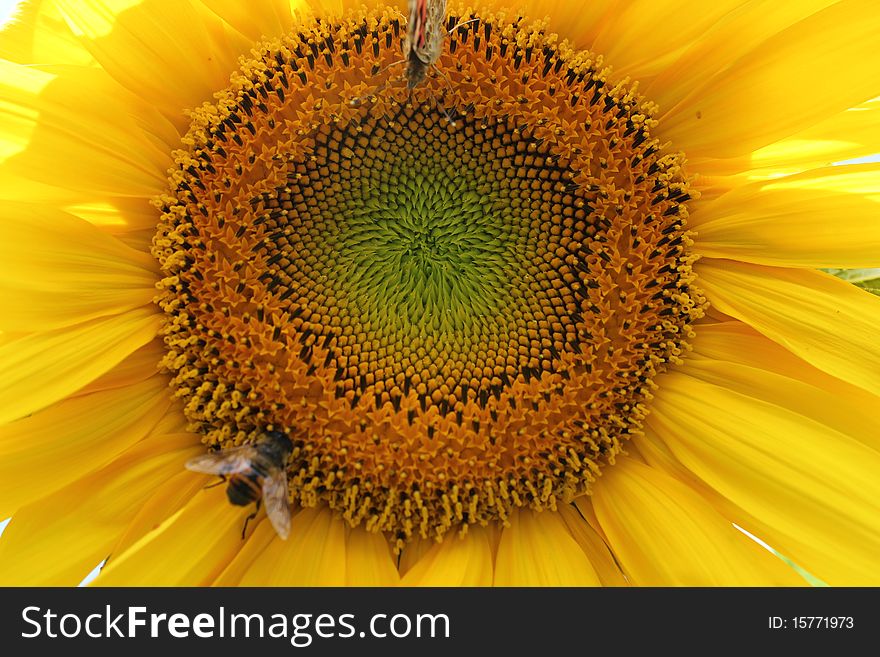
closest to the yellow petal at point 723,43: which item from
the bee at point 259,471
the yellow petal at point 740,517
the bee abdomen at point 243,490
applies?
the yellow petal at point 740,517

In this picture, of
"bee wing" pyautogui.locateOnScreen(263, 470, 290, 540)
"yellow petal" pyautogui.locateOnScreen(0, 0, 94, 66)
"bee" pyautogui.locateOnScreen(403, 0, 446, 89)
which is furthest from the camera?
"yellow petal" pyautogui.locateOnScreen(0, 0, 94, 66)

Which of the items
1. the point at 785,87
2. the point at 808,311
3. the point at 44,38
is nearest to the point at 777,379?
the point at 808,311

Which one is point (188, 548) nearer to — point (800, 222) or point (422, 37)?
point (422, 37)

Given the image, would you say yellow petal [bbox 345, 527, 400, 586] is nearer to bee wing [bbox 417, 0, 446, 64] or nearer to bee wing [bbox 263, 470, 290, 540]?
bee wing [bbox 263, 470, 290, 540]

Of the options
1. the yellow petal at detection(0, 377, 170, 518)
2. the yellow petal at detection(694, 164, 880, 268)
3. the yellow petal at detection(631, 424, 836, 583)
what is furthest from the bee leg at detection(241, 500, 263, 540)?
the yellow petal at detection(694, 164, 880, 268)

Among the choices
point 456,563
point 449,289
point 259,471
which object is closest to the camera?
point 259,471
